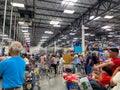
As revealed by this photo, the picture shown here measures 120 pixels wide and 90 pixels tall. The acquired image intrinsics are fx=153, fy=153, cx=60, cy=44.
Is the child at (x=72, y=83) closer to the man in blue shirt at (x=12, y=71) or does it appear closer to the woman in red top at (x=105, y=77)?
the woman in red top at (x=105, y=77)

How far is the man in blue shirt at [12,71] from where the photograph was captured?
2227mm

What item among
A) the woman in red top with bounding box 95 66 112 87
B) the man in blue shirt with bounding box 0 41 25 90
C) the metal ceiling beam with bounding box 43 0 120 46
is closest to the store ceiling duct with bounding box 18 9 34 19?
the metal ceiling beam with bounding box 43 0 120 46

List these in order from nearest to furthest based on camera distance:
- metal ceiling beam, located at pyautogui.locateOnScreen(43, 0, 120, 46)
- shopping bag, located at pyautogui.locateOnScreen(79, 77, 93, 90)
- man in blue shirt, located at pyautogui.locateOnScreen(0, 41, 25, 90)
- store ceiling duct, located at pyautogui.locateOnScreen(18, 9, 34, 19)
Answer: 1. man in blue shirt, located at pyautogui.locateOnScreen(0, 41, 25, 90)
2. shopping bag, located at pyautogui.locateOnScreen(79, 77, 93, 90)
3. metal ceiling beam, located at pyautogui.locateOnScreen(43, 0, 120, 46)
4. store ceiling duct, located at pyautogui.locateOnScreen(18, 9, 34, 19)

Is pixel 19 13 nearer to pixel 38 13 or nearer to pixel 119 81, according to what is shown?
pixel 38 13

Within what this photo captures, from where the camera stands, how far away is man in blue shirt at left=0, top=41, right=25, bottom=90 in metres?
2.23

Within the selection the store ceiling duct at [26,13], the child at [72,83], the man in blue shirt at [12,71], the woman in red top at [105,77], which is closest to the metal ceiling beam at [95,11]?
the store ceiling duct at [26,13]

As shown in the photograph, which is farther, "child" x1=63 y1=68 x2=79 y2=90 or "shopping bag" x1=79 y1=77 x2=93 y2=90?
"child" x1=63 y1=68 x2=79 y2=90

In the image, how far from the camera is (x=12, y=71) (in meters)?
2.27

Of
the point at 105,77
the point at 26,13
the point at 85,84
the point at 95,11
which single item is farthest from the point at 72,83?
the point at 26,13

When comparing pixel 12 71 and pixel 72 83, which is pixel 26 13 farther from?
pixel 12 71

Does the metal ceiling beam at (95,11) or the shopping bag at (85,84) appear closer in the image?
the shopping bag at (85,84)

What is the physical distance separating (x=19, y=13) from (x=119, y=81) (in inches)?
500

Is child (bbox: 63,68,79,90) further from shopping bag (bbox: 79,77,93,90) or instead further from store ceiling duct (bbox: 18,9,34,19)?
store ceiling duct (bbox: 18,9,34,19)

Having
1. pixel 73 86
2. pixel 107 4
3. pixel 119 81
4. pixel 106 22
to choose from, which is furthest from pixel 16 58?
pixel 106 22
